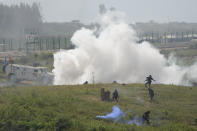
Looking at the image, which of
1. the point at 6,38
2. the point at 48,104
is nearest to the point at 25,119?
the point at 48,104

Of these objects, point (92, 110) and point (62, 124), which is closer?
point (62, 124)

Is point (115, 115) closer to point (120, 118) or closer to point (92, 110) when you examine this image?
point (120, 118)

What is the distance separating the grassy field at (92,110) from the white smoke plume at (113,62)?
42.1 feet

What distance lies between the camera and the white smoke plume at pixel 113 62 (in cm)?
4341

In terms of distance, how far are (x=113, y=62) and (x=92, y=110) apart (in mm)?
23952

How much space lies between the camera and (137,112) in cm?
2127

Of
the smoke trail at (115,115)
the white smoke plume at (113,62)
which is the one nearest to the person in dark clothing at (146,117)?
the smoke trail at (115,115)

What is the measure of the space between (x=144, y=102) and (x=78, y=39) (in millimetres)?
25412


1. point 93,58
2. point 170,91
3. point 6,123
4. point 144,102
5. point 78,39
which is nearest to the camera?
point 6,123

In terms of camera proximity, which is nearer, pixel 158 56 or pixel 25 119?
pixel 25 119

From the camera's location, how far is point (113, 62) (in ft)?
150

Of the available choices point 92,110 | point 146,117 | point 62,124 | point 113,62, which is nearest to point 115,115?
point 146,117

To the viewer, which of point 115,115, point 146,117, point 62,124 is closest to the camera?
point 62,124

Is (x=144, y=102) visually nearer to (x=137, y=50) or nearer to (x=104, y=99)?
(x=104, y=99)
